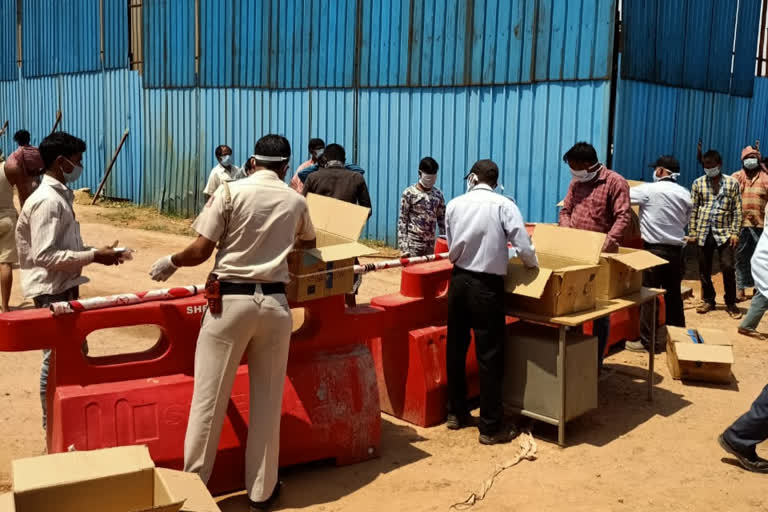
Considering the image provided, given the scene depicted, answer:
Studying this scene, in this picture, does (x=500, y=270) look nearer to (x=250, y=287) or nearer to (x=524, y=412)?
(x=524, y=412)

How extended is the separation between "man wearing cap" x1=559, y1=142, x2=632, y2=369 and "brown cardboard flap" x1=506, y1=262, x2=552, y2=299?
127cm

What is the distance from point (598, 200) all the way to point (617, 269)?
0.89 meters

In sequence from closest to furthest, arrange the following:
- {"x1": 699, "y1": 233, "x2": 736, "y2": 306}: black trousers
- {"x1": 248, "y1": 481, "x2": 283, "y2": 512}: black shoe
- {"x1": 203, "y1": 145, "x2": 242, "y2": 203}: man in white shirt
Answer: {"x1": 248, "y1": 481, "x2": 283, "y2": 512}: black shoe < {"x1": 699, "y1": 233, "x2": 736, "y2": 306}: black trousers < {"x1": 203, "y1": 145, "x2": 242, "y2": 203}: man in white shirt

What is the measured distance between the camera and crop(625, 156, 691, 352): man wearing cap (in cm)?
830

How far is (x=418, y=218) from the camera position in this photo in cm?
866

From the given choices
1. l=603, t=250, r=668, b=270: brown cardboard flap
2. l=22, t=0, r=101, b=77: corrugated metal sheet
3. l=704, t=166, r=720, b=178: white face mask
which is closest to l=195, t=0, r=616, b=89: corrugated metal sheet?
l=704, t=166, r=720, b=178: white face mask

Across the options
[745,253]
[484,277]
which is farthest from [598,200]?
[745,253]

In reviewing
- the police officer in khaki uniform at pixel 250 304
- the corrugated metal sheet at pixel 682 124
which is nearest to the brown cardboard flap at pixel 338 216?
the police officer in khaki uniform at pixel 250 304

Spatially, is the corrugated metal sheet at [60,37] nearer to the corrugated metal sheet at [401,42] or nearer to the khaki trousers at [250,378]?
the corrugated metal sheet at [401,42]

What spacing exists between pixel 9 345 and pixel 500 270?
3207 millimetres

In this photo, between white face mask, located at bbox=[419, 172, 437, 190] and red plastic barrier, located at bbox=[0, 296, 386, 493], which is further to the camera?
white face mask, located at bbox=[419, 172, 437, 190]

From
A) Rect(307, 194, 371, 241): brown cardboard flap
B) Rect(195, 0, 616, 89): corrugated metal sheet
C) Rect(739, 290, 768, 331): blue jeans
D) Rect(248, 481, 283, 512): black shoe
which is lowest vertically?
Rect(248, 481, 283, 512): black shoe

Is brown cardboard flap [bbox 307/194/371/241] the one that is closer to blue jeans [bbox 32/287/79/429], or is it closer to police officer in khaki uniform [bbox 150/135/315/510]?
police officer in khaki uniform [bbox 150/135/315/510]

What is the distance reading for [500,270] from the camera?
5.67 meters
